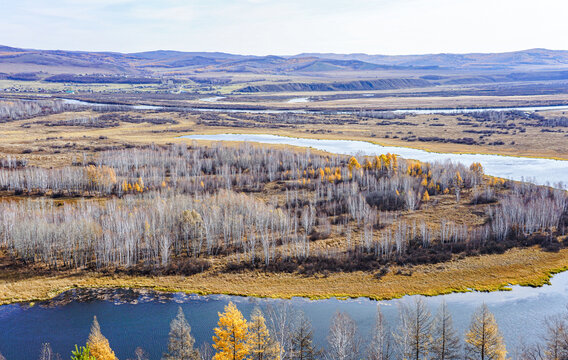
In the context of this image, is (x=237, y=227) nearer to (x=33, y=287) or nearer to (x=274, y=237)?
(x=274, y=237)

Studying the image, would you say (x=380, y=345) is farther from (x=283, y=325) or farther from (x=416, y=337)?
(x=283, y=325)

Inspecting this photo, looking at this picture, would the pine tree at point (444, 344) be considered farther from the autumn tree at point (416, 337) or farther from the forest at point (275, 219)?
the forest at point (275, 219)

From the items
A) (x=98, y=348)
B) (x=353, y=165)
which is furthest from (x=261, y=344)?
(x=353, y=165)

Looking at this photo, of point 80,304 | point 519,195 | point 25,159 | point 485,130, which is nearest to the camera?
point 80,304

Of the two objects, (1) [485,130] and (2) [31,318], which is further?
(1) [485,130]

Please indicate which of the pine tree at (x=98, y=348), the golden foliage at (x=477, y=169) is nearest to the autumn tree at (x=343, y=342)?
the pine tree at (x=98, y=348)

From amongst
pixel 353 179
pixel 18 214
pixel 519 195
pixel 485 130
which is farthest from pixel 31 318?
pixel 485 130
